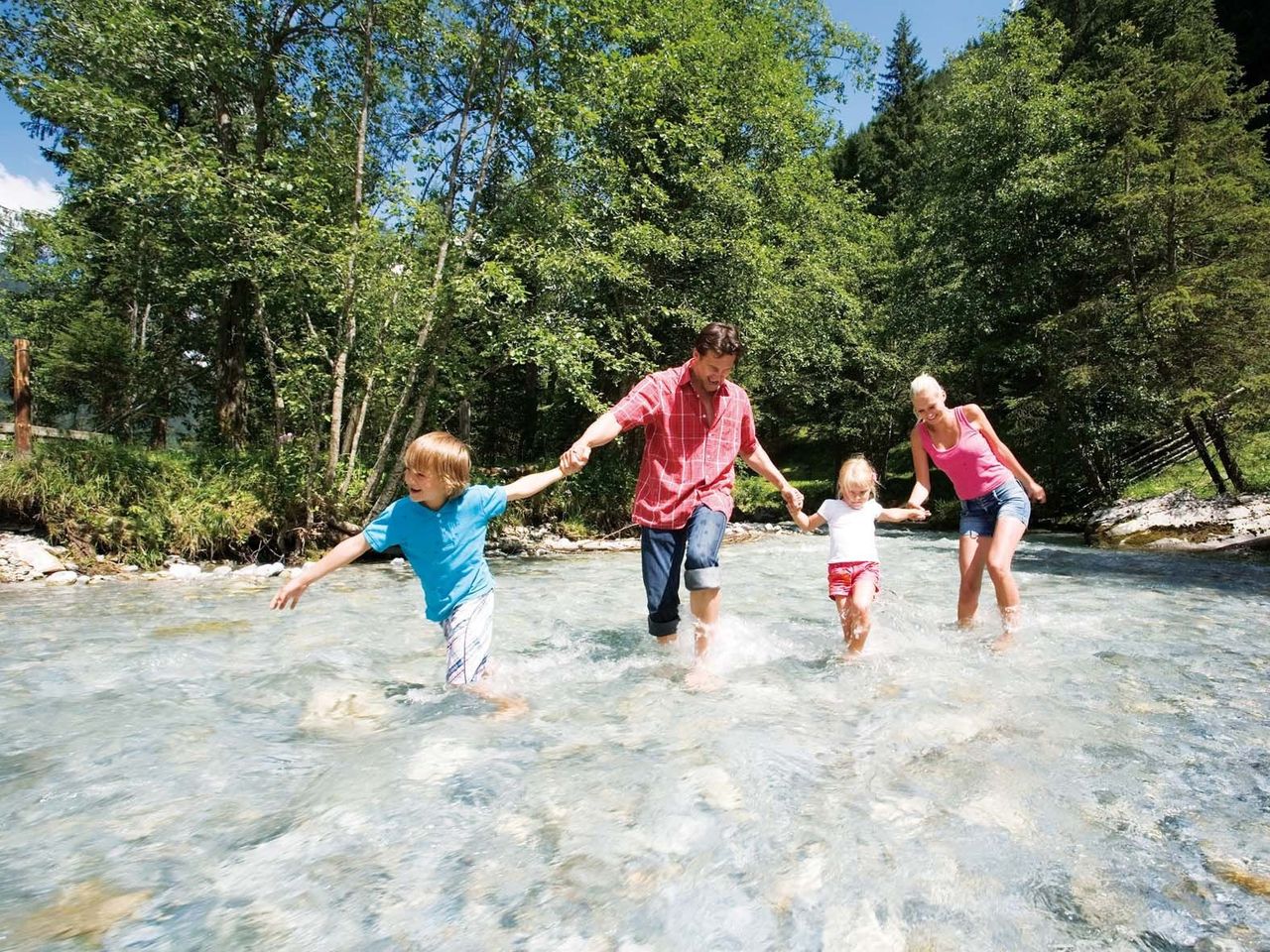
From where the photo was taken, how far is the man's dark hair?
4.43 m

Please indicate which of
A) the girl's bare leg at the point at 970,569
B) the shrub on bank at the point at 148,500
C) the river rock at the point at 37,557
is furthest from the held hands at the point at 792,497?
the river rock at the point at 37,557

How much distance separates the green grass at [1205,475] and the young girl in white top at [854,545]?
14077mm

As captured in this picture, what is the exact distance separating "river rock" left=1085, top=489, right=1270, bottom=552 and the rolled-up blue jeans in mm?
12507

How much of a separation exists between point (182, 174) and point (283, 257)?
5.61 feet

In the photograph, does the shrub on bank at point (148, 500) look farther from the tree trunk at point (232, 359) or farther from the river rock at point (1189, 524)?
the river rock at point (1189, 524)

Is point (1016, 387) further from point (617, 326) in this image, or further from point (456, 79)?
point (456, 79)

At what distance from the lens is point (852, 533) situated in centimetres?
518

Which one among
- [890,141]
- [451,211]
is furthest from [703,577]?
[890,141]

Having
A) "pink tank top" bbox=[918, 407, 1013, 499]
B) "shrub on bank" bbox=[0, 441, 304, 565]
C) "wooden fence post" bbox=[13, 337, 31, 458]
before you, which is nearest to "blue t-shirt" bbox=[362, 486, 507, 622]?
"pink tank top" bbox=[918, 407, 1013, 499]

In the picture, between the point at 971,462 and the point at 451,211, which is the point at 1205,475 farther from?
the point at 451,211

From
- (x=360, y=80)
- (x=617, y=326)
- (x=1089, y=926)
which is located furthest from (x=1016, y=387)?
(x=1089, y=926)

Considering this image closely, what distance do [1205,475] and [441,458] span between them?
21294 millimetres

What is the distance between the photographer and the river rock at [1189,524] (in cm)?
1305

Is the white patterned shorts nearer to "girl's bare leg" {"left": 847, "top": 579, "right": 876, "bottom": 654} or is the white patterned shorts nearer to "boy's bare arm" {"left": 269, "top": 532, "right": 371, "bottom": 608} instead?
"boy's bare arm" {"left": 269, "top": 532, "right": 371, "bottom": 608}
